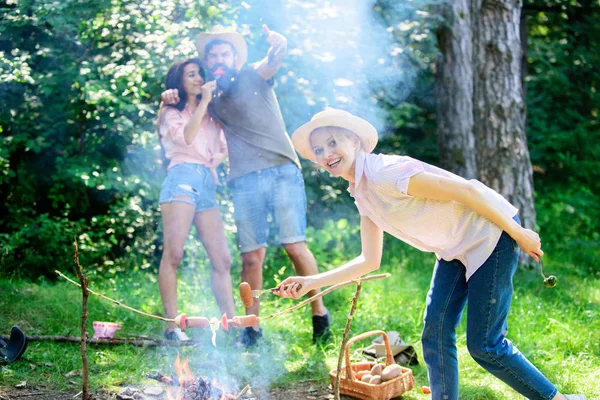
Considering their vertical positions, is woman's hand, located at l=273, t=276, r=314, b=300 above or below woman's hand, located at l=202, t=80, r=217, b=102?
below

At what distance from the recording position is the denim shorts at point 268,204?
4.55 meters

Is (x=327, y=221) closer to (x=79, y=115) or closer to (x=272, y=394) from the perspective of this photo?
(x=79, y=115)

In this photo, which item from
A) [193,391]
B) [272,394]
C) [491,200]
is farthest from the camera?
[272,394]

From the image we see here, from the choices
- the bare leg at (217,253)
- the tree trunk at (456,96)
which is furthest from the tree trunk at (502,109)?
the bare leg at (217,253)

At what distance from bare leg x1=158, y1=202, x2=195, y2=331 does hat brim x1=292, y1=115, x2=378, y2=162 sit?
1596 mm

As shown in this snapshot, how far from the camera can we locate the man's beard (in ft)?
15.3

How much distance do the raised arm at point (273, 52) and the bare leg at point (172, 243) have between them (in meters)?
1.17

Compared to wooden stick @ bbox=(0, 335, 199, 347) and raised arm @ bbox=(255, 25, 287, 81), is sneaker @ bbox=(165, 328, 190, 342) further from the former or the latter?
raised arm @ bbox=(255, 25, 287, 81)

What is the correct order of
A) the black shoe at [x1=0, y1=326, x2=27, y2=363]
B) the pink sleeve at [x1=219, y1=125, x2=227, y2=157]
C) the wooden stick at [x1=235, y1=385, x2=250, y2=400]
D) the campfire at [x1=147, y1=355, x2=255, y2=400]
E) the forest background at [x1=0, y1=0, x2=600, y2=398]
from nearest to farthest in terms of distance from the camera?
the campfire at [x1=147, y1=355, x2=255, y2=400] → the wooden stick at [x1=235, y1=385, x2=250, y2=400] → the black shoe at [x1=0, y1=326, x2=27, y2=363] → the pink sleeve at [x1=219, y1=125, x2=227, y2=157] → the forest background at [x1=0, y1=0, x2=600, y2=398]

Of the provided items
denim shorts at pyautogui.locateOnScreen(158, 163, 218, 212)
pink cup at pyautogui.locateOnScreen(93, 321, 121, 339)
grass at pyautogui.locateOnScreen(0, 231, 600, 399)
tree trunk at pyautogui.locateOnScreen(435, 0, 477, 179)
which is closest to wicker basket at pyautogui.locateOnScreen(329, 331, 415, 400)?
grass at pyautogui.locateOnScreen(0, 231, 600, 399)

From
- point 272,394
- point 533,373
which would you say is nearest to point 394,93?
point 272,394

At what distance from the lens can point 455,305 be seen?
3.00 metres

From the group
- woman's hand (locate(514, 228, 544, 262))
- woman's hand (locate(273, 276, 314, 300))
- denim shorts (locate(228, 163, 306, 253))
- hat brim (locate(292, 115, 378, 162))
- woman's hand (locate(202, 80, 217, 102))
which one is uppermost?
hat brim (locate(292, 115, 378, 162))

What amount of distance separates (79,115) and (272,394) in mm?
3947
